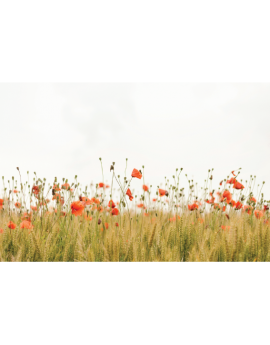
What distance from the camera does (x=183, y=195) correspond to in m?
2.27

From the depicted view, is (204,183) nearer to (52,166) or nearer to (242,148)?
(242,148)

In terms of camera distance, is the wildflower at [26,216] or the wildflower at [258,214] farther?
the wildflower at [258,214]

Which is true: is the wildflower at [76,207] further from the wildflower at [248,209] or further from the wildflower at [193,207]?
the wildflower at [248,209]

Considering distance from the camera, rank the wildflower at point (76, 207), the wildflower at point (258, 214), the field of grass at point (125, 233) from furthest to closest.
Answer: the wildflower at point (258, 214)
the wildflower at point (76, 207)
the field of grass at point (125, 233)

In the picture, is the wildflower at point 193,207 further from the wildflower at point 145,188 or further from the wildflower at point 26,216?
the wildflower at point 26,216

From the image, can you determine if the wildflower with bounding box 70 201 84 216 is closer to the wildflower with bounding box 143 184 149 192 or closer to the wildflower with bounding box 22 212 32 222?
the wildflower with bounding box 22 212 32 222

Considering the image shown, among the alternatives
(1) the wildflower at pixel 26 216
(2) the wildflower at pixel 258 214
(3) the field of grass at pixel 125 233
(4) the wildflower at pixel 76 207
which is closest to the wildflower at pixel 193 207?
(3) the field of grass at pixel 125 233

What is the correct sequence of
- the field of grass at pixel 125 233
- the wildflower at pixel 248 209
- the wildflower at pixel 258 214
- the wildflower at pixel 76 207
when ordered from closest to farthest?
the field of grass at pixel 125 233
the wildflower at pixel 76 207
the wildflower at pixel 258 214
the wildflower at pixel 248 209

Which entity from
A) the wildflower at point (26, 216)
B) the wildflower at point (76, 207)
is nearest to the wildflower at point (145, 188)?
the wildflower at point (76, 207)

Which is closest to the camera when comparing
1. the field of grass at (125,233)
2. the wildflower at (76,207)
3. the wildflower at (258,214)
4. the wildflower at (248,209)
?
the field of grass at (125,233)

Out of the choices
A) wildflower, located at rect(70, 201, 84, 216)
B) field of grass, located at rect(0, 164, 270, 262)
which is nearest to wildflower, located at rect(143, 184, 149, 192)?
field of grass, located at rect(0, 164, 270, 262)

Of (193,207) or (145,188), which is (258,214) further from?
(145,188)

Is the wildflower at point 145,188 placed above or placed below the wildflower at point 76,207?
above
